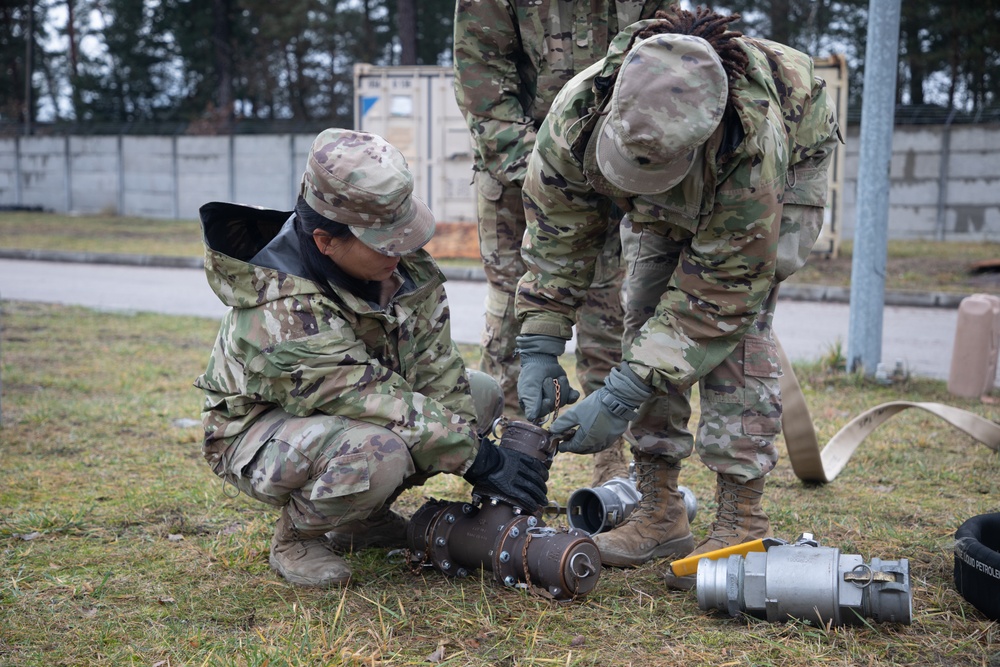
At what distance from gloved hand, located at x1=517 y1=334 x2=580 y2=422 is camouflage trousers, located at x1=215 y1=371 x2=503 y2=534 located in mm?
399

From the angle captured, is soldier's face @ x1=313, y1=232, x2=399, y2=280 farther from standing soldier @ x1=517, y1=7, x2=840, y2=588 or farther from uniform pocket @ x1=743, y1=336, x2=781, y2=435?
uniform pocket @ x1=743, y1=336, x2=781, y2=435

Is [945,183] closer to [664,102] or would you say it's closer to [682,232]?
[682,232]

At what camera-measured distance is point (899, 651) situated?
2375 millimetres

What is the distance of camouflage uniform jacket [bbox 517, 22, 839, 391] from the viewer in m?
2.49

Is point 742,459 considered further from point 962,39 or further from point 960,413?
point 962,39

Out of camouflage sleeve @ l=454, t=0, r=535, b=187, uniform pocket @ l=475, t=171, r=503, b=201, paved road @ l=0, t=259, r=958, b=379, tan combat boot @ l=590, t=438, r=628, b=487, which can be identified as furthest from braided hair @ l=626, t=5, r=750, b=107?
paved road @ l=0, t=259, r=958, b=379

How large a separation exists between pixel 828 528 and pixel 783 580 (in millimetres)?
883

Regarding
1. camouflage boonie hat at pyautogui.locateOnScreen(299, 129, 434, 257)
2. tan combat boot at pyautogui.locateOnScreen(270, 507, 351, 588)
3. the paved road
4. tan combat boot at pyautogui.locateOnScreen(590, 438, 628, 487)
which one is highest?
camouflage boonie hat at pyautogui.locateOnScreen(299, 129, 434, 257)

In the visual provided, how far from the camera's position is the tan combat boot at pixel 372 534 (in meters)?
3.19

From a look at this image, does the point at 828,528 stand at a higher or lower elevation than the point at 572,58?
lower

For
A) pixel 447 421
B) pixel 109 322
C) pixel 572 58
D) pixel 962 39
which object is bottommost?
pixel 109 322

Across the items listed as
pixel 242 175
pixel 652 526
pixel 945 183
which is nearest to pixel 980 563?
pixel 652 526

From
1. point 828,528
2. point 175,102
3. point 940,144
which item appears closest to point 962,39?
point 940,144

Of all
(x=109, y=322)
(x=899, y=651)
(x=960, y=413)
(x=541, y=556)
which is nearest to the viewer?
(x=899, y=651)
